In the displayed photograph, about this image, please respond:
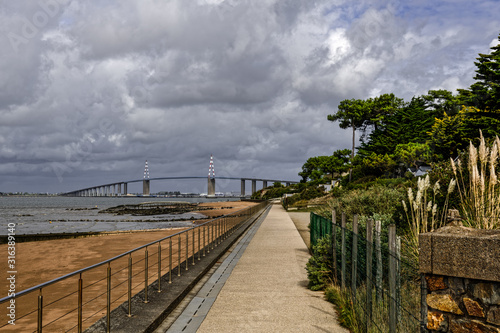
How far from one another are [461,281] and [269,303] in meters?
4.97

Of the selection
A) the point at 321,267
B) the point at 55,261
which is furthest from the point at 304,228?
the point at 321,267

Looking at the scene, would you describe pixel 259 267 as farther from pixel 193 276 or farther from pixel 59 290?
pixel 59 290

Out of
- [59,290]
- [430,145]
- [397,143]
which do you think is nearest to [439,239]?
[59,290]

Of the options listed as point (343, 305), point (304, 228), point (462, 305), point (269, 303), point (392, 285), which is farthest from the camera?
point (304, 228)

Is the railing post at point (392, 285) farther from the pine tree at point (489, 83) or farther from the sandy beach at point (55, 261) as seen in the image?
the pine tree at point (489, 83)

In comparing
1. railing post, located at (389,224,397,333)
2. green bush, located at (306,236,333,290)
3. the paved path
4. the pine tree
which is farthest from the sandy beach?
the pine tree

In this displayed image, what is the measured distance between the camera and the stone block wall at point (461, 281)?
3.65 meters

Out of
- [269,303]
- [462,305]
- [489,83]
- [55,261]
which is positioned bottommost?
[55,261]

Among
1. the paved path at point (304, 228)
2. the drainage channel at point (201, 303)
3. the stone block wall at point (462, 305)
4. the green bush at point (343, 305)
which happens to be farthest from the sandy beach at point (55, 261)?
the stone block wall at point (462, 305)

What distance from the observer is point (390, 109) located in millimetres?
79688

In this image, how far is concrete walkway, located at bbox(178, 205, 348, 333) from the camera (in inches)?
270

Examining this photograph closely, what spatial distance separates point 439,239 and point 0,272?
58.5ft

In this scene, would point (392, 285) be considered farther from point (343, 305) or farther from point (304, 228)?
point (304, 228)

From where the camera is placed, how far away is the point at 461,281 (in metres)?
3.89
